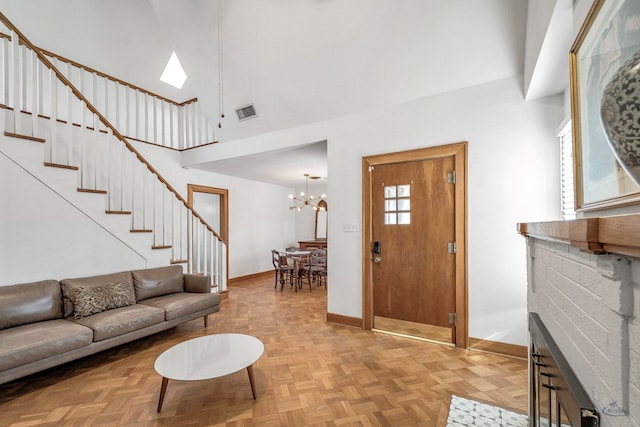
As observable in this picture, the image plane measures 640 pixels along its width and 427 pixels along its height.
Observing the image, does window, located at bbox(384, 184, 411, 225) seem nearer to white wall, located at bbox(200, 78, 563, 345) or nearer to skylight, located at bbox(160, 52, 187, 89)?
white wall, located at bbox(200, 78, 563, 345)

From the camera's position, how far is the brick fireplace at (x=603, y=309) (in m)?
0.52

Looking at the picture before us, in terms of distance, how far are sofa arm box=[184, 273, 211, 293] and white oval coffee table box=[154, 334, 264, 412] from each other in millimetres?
1369

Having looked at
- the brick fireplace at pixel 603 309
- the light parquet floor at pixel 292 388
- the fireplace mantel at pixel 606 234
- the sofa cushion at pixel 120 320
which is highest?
the fireplace mantel at pixel 606 234

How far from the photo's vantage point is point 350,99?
3.59m

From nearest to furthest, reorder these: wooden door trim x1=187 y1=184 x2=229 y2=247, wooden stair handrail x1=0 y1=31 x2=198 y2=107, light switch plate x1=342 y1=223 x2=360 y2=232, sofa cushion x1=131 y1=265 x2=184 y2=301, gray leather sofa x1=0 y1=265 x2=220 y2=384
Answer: gray leather sofa x1=0 y1=265 x2=220 y2=384 → sofa cushion x1=131 y1=265 x2=184 y2=301 → light switch plate x1=342 y1=223 x2=360 y2=232 → wooden stair handrail x1=0 y1=31 x2=198 y2=107 → wooden door trim x1=187 y1=184 x2=229 y2=247

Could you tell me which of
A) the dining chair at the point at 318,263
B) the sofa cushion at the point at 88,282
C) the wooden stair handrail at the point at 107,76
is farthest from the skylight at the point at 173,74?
the dining chair at the point at 318,263

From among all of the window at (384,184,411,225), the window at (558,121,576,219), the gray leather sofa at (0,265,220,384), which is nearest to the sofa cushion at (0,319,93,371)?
the gray leather sofa at (0,265,220,384)

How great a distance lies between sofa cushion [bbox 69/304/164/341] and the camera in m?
2.62

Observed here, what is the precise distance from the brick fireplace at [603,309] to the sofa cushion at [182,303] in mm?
3350

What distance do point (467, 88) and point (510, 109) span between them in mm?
472

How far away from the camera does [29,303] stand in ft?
8.67

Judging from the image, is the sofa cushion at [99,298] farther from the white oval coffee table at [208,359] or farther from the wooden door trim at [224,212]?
the wooden door trim at [224,212]

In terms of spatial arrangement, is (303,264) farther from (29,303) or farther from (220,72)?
(29,303)

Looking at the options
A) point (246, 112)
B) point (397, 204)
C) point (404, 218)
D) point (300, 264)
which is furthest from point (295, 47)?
point (300, 264)
